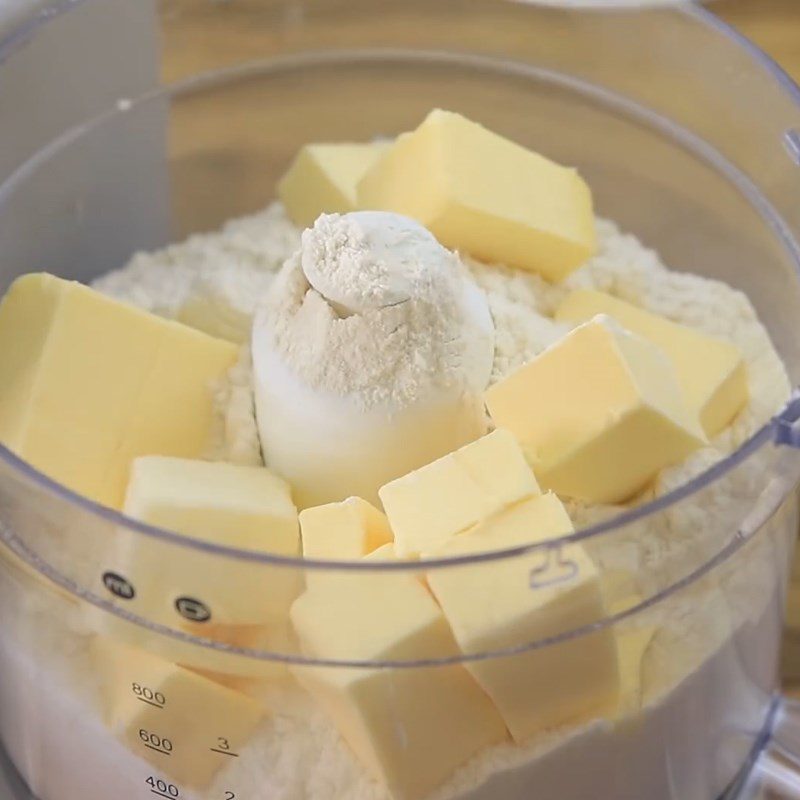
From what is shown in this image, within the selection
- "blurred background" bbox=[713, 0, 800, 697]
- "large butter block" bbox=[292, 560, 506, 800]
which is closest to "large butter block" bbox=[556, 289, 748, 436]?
"large butter block" bbox=[292, 560, 506, 800]

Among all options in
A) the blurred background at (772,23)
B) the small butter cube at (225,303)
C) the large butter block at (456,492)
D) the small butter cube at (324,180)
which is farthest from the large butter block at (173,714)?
the blurred background at (772,23)

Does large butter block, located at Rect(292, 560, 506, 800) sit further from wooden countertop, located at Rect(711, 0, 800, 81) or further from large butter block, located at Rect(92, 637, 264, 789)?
wooden countertop, located at Rect(711, 0, 800, 81)

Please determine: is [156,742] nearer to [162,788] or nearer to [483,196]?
[162,788]

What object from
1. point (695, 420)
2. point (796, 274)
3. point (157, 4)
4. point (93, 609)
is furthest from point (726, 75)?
point (93, 609)

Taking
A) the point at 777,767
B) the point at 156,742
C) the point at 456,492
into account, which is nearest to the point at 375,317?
A: the point at 456,492

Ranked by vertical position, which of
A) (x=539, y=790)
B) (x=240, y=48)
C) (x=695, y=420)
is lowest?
Answer: (x=539, y=790)

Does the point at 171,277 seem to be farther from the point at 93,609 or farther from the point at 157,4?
the point at 93,609

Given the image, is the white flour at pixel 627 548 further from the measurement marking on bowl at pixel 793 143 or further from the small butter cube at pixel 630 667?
the measurement marking on bowl at pixel 793 143
